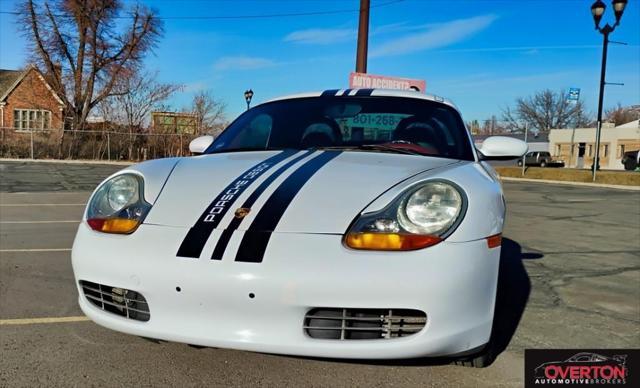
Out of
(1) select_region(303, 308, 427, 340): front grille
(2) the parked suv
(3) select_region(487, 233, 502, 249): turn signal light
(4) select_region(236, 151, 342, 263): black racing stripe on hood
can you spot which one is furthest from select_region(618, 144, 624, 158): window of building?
(1) select_region(303, 308, 427, 340): front grille

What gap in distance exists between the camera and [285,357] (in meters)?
2.62

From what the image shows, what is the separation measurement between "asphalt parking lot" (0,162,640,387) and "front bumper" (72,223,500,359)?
30 cm

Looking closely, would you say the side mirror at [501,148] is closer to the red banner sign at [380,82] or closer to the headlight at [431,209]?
the headlight at [431,209]

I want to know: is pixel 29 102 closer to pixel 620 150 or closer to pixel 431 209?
pixel 431 209

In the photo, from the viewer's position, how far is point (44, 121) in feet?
115

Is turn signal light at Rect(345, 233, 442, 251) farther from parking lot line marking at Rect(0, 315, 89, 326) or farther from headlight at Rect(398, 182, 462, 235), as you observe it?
parking lot line marking at Rect(0, 315, 89, 326)

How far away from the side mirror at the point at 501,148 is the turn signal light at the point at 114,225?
241cm

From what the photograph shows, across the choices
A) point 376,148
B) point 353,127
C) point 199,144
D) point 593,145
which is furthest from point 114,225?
point 593,145

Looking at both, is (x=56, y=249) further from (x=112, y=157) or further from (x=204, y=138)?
(x=112, y=157)

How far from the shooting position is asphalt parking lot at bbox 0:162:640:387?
2.50m

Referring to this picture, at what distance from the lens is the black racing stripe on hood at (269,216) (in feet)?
6.40

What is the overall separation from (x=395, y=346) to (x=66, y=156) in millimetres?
31264

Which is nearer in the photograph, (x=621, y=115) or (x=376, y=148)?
(x=376, y=148)

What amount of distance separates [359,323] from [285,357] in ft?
2.68
